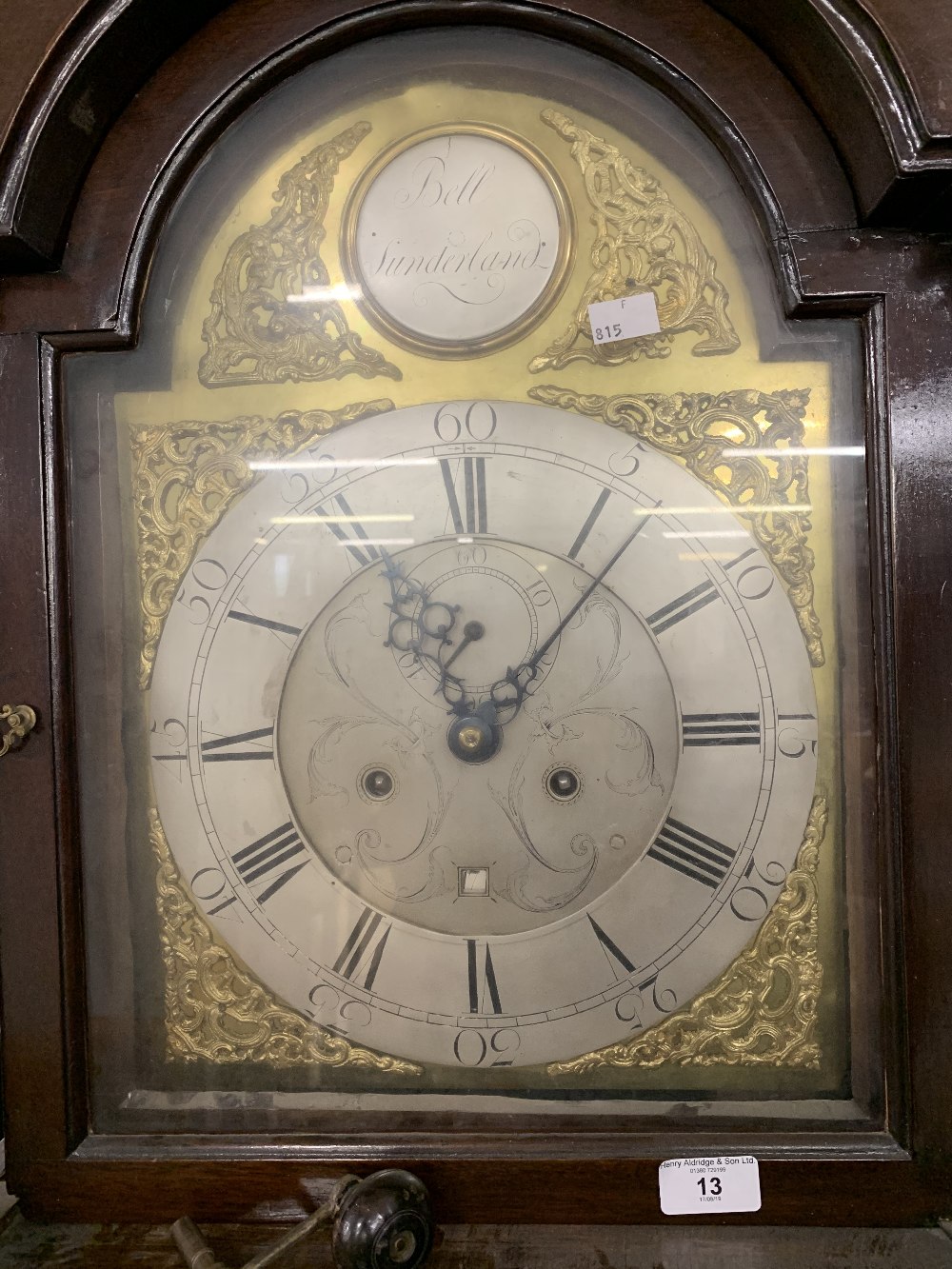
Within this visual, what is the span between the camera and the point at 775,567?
1.04m

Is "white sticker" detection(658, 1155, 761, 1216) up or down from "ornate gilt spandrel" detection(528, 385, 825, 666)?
down

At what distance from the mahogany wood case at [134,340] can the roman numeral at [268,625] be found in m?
0.20

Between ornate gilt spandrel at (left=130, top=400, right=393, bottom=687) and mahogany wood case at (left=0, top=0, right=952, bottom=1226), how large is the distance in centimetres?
9

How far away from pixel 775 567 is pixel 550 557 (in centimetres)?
25

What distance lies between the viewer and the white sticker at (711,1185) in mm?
980

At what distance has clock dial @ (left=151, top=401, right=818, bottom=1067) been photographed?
3.39 feet

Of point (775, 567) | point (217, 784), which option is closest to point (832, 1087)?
point (775, 567)


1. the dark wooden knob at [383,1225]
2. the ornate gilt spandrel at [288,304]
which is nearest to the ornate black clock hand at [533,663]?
the ornate gilt spandrel at [288,304]

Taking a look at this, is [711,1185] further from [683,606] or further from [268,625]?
[268,625]

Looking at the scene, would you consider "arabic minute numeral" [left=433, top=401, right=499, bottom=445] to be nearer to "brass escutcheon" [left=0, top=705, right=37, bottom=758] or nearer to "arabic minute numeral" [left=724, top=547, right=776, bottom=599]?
"arabic minute numeral" [left=724, top=547, right=776, bottom=599]

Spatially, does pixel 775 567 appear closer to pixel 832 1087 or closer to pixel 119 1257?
pixel 832 1087

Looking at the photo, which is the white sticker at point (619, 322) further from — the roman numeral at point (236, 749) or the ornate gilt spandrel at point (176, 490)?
the roman numeral at point (236, 749)

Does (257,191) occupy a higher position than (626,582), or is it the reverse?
(257,191)

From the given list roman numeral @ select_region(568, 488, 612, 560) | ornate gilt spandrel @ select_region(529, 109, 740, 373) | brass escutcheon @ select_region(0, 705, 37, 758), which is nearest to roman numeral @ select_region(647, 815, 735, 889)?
roman numeral @ select_region(568, 488, 612, 560)
